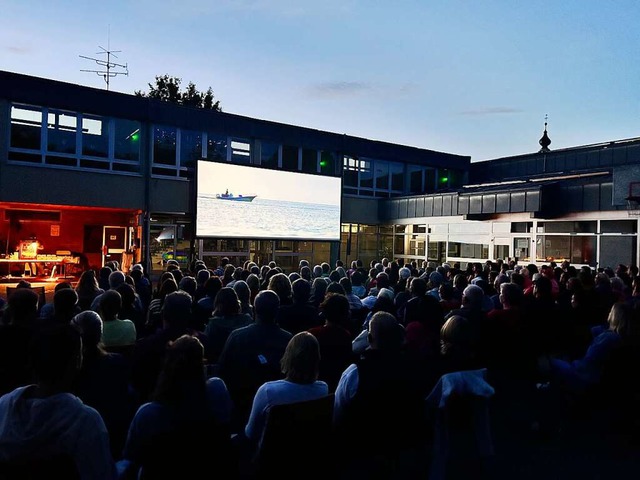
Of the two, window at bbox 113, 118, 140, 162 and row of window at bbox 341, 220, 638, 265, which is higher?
window at bbox 113, 118, 140, 162

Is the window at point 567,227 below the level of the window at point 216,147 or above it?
below

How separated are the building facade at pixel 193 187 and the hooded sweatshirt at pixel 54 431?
1174 centimetres

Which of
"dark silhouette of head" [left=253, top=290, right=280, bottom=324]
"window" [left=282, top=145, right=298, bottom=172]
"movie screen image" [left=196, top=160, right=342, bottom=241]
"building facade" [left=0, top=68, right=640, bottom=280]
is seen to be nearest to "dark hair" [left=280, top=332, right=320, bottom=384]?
"dark silhouette of head" [left=253, top=290, right=280, bottom=324]

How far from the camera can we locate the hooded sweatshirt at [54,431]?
1.96 meters

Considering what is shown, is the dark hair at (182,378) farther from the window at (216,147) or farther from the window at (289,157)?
the window at (289,157)

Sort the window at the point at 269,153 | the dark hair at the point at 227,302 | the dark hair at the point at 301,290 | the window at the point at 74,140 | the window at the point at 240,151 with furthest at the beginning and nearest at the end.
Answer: the window at the point at 269,153 → the window at the point at 240,151 → the window at the point at 74,140 → the dark hair at the point at 301,290 → the dark hair at the point at 227,302

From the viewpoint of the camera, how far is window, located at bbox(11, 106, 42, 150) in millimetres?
13992

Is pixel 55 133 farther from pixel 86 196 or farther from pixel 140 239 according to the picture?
pixel 140 239

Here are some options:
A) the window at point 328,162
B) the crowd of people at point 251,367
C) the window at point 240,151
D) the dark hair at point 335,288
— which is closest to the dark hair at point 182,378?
the crowd of people at point 251,367

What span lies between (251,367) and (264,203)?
12085 mm

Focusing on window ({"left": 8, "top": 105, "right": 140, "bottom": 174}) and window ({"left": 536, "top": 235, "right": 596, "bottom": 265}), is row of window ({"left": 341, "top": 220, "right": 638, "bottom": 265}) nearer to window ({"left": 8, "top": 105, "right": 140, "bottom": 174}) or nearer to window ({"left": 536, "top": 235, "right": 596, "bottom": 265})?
window ({"left": 536, "top": 235, "right": 596, "bottom": 265})

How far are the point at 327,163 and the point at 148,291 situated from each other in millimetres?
13645

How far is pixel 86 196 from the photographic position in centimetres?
1500

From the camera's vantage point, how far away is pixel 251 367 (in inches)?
149
